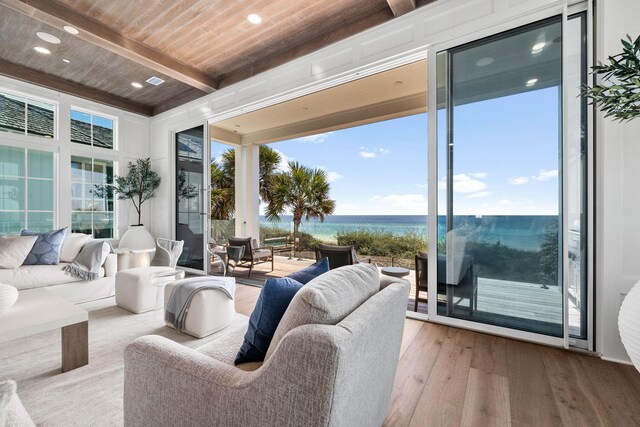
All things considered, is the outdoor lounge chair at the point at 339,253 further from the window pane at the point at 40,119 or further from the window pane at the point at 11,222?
the window pane at the point at 40,119

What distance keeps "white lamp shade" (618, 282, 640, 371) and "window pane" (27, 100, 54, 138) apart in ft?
21.9

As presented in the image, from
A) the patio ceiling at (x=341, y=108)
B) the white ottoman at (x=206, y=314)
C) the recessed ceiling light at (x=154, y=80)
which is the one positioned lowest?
the white ottoman at (x=206, y=314)

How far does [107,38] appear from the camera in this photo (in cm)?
324

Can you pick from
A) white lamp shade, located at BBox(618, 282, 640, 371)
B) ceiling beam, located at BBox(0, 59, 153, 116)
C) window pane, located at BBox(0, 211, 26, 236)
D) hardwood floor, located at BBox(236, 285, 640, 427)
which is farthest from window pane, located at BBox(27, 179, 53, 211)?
white lamp shade, located at BBox(618, 282, 640, 371)

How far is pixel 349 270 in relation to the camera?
1.22m

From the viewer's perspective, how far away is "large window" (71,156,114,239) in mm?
4758

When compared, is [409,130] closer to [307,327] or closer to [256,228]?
[256,228]

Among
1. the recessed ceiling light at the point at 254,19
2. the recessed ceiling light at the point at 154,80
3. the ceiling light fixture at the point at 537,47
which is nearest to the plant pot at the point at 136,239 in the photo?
the recessed ceiling light at the point at 154,80

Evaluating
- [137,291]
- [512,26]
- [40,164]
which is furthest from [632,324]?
[40,164]

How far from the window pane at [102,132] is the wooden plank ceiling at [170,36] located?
497mm

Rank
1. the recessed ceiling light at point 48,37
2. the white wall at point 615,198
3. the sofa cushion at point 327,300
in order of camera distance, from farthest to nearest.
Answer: the recessed ceiling light at point 48,37, the white wall at point 615,198, the sofa cushion at point 327,300

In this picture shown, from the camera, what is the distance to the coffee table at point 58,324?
1.75 metres

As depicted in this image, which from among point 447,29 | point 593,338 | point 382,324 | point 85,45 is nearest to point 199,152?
point 85,45

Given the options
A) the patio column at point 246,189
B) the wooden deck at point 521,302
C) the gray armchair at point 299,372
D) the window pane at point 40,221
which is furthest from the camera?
the patio column at point 246,189
